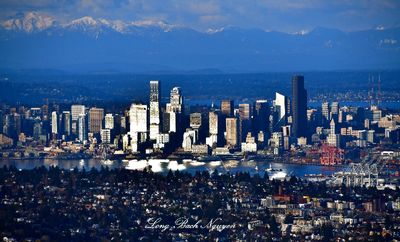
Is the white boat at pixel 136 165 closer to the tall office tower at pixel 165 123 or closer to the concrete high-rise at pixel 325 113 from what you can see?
the tall office tower at pixel 165 123

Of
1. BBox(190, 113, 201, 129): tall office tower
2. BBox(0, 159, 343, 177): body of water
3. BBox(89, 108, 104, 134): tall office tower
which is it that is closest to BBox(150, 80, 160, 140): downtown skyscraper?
BBox(190, 113, 201, 129): tall office tower

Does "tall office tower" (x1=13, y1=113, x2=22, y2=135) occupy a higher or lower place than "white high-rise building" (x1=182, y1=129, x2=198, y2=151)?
higher

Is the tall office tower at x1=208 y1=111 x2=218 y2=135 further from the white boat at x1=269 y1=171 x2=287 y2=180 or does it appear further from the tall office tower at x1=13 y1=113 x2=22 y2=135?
the white boat at x1=269 y1=171 x2=287 y2=180

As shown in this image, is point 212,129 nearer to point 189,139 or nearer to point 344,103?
point 189,139

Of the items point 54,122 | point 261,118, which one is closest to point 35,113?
point 54,122

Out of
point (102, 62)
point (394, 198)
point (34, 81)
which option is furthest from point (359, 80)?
point (394, 198)

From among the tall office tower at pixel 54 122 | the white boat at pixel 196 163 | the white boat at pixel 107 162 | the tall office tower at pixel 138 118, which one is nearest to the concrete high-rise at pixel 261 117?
the tall office tower at pixel 138 118

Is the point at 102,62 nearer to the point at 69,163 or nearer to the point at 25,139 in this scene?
the point at 25,139
